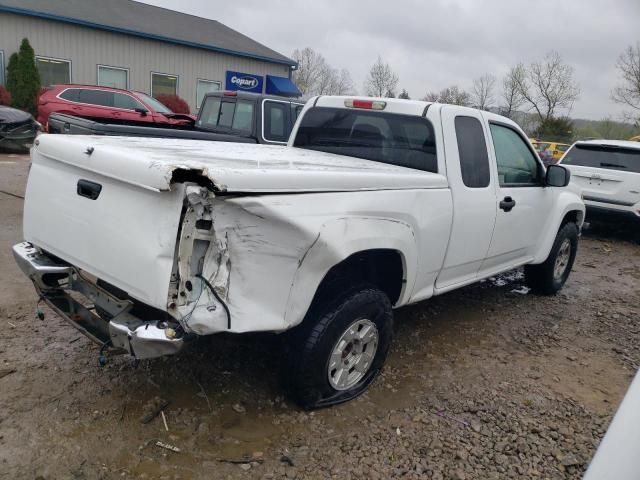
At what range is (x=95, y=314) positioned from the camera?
9.91 ft

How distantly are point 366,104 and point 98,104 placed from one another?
11.7 m

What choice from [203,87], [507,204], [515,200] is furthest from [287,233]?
[203,87]

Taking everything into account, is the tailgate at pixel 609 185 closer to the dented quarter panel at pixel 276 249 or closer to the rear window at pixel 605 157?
the rear window at pixel 605 157

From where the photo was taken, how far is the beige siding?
19484 mm

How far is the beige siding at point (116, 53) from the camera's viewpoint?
63.9ft

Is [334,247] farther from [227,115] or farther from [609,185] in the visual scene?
[609,185]

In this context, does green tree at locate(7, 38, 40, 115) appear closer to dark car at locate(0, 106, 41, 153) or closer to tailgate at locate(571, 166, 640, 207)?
dark car at locate(0, 106, 41, 153)

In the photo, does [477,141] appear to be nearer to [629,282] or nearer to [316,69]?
[629,282]

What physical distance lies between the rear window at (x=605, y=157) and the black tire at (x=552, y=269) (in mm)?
4323

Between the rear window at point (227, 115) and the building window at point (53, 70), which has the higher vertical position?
the rear window at point (227, 115)

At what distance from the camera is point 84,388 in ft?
10.8

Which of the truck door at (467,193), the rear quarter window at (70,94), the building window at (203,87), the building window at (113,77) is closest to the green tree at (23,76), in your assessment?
the building window at (113,77)

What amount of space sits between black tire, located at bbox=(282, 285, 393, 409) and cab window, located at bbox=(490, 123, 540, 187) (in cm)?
187

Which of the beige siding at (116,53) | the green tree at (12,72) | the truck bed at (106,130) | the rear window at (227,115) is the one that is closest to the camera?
the truck bed at (106,130)
